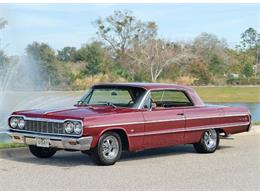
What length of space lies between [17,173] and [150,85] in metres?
3.58

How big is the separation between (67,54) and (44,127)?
52.4m

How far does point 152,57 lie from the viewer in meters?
55.8

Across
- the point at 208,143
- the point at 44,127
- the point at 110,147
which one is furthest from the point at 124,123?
the point at 208,143

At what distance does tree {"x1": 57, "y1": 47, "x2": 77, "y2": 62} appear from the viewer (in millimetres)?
58781

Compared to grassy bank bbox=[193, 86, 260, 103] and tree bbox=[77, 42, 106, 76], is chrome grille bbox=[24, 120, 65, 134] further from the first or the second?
tree bbox=[77, 42, 106, 76]

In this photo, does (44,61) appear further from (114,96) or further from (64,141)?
(64,141)

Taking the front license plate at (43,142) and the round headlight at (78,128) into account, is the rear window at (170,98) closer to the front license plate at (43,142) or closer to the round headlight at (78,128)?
the round headlight at (78,128)

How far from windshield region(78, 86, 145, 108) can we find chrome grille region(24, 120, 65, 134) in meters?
1.32

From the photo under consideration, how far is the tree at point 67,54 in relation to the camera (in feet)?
193

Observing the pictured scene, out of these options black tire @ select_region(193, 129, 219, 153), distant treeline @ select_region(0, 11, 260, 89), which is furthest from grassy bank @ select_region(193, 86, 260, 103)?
black tire @ select_region(193, 129, 219, 153)

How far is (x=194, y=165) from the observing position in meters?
10.8

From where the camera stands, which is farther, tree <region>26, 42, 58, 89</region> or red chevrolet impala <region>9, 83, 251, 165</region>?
tree <region>26, 42, 58, 89</region>

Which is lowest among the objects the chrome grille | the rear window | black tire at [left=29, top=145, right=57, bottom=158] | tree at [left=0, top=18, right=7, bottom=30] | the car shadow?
the car shadow

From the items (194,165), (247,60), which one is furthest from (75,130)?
(247,60)
